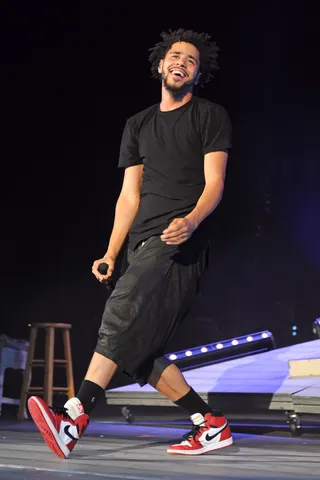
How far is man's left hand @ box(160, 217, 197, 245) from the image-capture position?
214 centimetres

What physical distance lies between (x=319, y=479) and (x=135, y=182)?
1.27 meters

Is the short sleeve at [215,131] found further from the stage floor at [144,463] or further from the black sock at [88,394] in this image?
the stage floor at [144,463]

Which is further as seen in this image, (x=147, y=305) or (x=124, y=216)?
(x=124, y=216)

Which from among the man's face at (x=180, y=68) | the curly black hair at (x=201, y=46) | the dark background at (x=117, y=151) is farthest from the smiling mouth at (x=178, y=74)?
the dark background at (x=117, y=151)

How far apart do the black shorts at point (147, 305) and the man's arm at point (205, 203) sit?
0.55 feet

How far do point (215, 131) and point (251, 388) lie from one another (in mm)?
1458

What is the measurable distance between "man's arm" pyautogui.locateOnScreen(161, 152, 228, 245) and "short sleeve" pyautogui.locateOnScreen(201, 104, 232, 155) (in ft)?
0.08

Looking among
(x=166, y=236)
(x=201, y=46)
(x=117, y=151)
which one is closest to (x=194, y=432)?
(x=166, y=236)

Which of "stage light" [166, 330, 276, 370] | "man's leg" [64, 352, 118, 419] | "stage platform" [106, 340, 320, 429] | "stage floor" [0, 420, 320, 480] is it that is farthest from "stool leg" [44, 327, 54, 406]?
"man's leg" [64, 352, 118, 419]

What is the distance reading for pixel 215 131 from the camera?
2428 mm

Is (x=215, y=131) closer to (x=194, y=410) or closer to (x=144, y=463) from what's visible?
(x=194, y=410)

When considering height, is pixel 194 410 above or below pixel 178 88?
below

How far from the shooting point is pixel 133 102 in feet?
26.7

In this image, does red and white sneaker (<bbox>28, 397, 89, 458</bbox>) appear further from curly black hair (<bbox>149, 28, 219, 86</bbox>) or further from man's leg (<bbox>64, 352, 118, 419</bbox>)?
curly black hair (<bbox>149, 28, 219, 86</bbox>)
